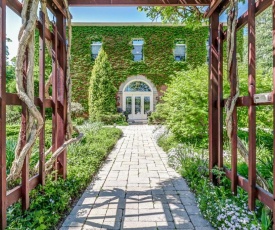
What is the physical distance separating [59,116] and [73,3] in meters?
1.57

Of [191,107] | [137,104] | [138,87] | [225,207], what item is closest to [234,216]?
[225,207]

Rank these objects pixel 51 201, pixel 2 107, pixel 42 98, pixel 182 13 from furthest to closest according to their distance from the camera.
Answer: pixel 182 13 < pixel 42 98 < pixel 51 201 < pixel 2 107

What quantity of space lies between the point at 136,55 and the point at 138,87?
2337 mm

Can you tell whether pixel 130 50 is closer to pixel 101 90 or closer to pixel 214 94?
pixel 101 90

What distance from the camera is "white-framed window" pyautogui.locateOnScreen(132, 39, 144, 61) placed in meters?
17.8

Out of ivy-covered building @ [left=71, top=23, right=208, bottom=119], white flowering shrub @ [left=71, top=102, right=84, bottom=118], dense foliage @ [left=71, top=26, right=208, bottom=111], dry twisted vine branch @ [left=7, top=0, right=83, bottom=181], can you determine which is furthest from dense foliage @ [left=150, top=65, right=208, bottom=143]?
dense foliage @ [left=71, top=26, right=208, bottom=111]

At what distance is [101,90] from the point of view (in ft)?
51.4

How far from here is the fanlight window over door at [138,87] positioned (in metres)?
18.0

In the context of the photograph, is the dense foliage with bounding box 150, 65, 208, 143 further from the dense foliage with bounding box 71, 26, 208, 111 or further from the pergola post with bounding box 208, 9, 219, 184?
the dense foliage with bounding box 71, 26, 208, 111

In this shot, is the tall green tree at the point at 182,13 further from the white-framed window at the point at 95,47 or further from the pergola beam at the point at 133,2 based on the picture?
the white-framed window at the point at 95,47

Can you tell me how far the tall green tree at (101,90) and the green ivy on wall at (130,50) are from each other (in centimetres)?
202

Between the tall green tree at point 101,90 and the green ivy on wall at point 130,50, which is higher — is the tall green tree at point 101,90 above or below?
below

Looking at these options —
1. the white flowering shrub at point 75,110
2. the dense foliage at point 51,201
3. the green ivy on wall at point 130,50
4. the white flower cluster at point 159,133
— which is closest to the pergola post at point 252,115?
the dense foliage at point 51,201

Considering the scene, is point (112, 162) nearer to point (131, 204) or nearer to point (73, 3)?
point (131, 204)
